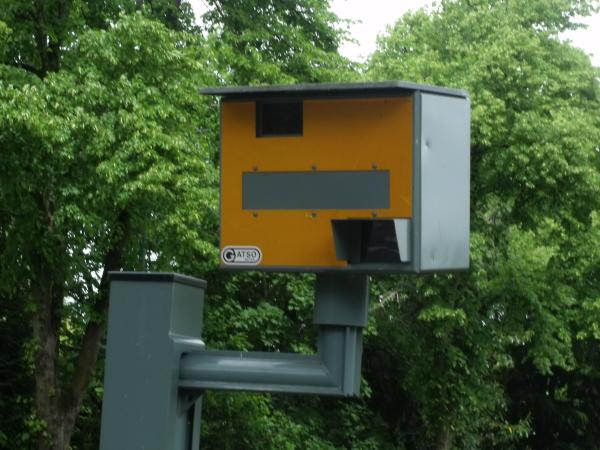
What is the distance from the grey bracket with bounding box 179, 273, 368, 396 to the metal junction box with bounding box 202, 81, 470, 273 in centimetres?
13

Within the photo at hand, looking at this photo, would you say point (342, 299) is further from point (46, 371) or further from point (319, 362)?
point (46, 371)

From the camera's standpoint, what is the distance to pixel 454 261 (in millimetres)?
3949

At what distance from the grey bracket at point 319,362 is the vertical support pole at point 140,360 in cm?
10

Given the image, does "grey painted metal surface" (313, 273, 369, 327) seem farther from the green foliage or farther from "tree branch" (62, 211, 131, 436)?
"tree branch" (62, 211, 131, 436)

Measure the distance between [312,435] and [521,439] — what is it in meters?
14.1

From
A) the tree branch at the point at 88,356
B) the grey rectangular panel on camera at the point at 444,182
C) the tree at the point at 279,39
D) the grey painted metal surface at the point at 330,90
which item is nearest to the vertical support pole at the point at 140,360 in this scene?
the grey painted metal surface at the point at 330,90

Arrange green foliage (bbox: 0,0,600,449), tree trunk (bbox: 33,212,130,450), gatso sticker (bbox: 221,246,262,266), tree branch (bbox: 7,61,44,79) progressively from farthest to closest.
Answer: tree trunk (bbox: 33,212,130,450) → tree branch (bbox: 7,61,44,79) → green foliage (bbox: 0,0,600,449) → gatso sticker (bbox: 221,246,262,266)

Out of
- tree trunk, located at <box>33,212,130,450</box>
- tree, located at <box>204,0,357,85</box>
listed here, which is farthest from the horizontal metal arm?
tree, located at <box>204,0,357,85</box>

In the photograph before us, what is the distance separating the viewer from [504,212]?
3067 cm

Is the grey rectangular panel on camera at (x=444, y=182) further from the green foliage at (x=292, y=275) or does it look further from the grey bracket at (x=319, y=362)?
the green foliage at (x=292, y=275)

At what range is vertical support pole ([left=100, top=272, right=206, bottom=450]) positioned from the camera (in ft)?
12.5

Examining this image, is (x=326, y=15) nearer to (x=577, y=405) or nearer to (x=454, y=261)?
(x=577, y=405)

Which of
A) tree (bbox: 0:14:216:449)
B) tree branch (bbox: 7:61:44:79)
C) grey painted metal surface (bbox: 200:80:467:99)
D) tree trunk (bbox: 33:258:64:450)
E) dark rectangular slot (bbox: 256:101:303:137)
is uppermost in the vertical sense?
tree branch (bbox: 7:61:44:79)

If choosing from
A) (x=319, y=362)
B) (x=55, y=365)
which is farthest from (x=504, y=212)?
(x=319, y=362)
